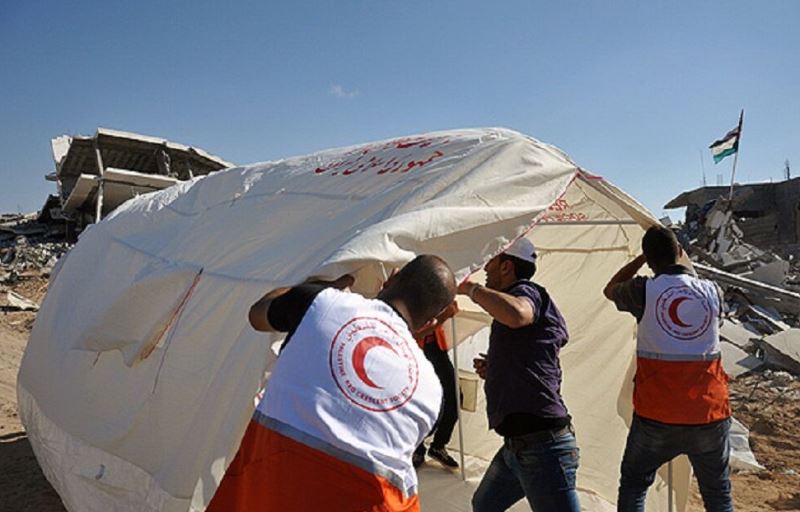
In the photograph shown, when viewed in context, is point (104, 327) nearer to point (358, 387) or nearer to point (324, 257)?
point (324, 257)

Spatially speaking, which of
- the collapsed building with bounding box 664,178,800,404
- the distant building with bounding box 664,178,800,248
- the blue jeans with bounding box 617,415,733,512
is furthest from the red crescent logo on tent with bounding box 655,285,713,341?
the distant building with bounding box 664,178,800,248

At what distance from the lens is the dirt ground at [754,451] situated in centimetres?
534

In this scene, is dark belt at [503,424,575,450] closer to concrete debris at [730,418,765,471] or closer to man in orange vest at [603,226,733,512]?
man in orange vest at [603,226,733,512]

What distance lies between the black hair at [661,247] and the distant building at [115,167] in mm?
16028

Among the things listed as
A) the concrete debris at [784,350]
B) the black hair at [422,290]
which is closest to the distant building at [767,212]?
the concrete debris at [784,350]

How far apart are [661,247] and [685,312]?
0.38 meters

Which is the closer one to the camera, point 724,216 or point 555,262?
point 555,262

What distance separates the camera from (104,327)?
12.1ft

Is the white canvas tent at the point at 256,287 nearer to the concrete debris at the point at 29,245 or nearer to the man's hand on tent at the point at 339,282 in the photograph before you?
the man's hand on tent at the point at 339,282

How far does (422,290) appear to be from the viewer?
1.94 metres

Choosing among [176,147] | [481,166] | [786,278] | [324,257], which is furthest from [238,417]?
[176,147]

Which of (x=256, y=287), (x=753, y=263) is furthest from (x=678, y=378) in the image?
(x=753, y=263)

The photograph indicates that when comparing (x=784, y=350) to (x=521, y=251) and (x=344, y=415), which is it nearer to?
(x=521, y=251)

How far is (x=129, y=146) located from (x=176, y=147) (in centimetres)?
139
